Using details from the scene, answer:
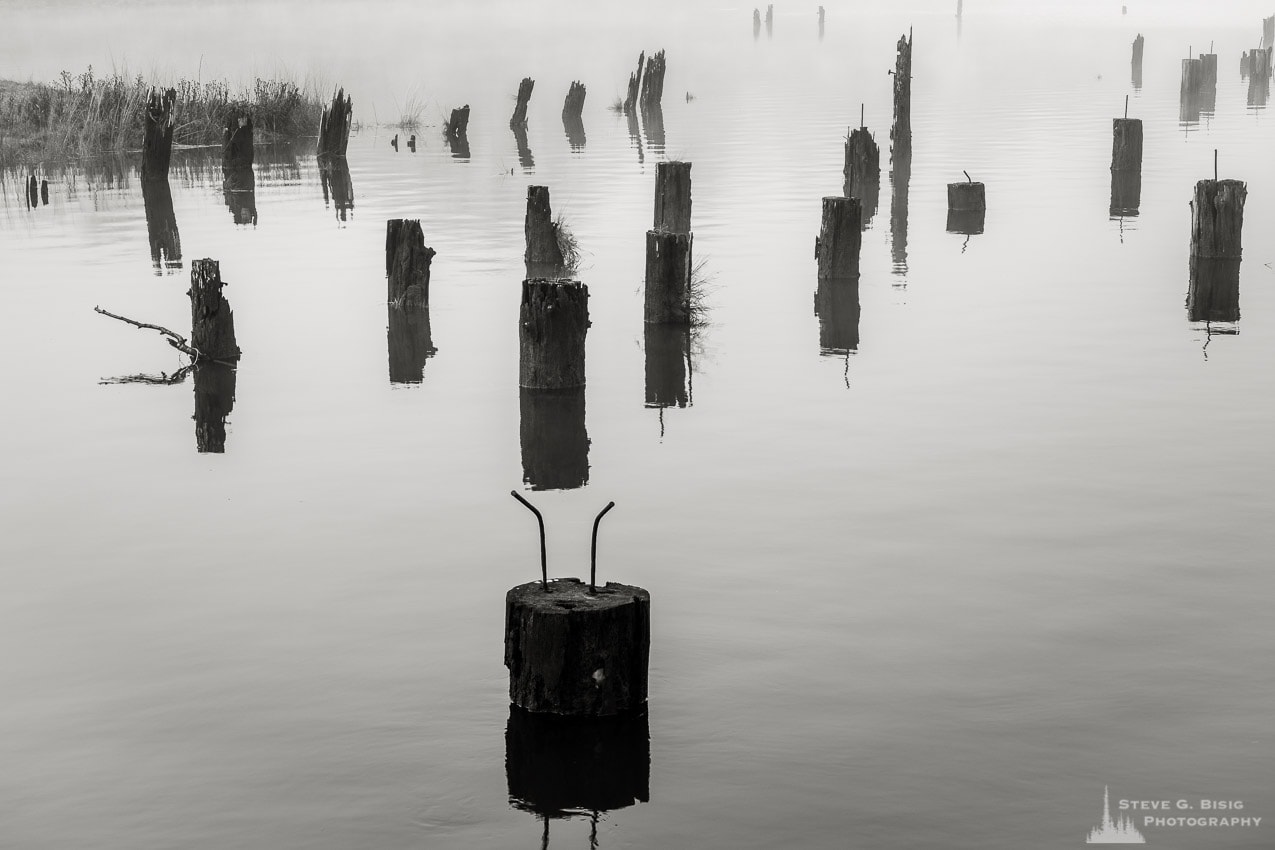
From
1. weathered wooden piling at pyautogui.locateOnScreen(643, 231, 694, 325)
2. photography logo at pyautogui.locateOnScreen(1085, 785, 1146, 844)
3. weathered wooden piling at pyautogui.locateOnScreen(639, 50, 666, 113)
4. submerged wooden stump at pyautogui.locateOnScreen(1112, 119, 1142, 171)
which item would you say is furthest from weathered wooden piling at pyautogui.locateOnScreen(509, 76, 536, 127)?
photography logo at pyautogui.locateOnScreen(1085, 785, 1146, 844)

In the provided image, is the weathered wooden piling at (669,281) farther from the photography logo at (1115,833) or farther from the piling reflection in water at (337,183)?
the piling reflection in water at (337,183)

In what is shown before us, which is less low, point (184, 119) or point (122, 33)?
point (122, 33)

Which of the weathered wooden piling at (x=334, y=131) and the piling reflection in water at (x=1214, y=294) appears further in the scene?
the weathered wooden piling at (x=334, y=131)

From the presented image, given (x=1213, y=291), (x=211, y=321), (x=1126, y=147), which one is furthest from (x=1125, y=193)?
(x=211, y=321)

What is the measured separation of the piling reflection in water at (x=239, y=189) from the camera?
23953 mm

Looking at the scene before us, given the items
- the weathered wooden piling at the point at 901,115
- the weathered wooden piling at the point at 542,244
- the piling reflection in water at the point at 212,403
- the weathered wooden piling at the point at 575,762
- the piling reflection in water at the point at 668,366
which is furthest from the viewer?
the weathered wooden piling at the point at 901,115

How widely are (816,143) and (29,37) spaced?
168 ft

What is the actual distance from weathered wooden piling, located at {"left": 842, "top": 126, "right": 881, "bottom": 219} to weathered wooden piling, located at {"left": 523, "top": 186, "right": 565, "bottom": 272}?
5529 millimetres

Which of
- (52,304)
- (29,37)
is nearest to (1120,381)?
(52,304)

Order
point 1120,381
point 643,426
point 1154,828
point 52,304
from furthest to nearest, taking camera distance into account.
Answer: point 52,304 < point 1120,381 < point 643,426 < point 1154,828

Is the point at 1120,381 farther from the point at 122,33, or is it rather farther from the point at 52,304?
the point at 122,33

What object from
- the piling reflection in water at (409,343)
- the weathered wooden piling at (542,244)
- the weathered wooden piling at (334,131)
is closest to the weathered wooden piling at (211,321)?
the piling reflection in water at (409,343)

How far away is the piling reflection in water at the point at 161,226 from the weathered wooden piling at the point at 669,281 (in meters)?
6.75

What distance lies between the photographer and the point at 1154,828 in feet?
18.2
